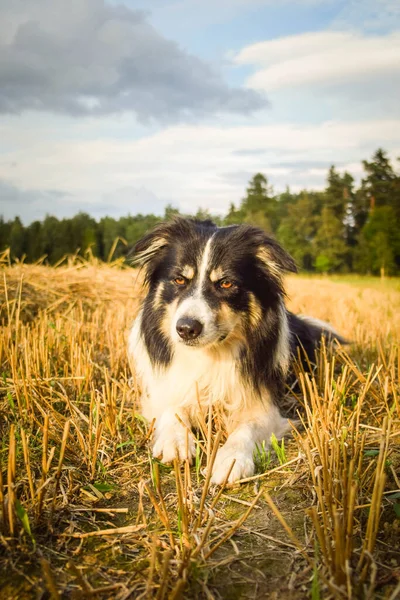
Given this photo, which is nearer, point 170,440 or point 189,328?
point 170,440

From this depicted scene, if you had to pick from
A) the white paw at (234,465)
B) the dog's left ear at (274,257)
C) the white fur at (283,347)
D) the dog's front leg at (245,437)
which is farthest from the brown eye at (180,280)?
the white paw at (234,465)

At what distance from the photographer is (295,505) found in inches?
90.9

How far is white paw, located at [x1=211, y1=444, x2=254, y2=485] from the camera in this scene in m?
2.52

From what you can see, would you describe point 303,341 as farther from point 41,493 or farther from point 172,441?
point 41,493

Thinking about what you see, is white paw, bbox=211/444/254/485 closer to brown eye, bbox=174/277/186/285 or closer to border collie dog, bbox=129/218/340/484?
border collie dog, bbox=129/218/340/484

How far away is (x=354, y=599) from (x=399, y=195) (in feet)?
138

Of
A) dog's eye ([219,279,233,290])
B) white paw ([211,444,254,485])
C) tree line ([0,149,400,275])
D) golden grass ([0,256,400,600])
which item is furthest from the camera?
tree line ([0,149,400,275])

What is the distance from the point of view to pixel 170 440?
2830mm

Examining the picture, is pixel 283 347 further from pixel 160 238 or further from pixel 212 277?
pixel 160 238

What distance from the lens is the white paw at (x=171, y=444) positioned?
108 inches

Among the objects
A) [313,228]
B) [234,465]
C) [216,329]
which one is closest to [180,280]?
[216,329]

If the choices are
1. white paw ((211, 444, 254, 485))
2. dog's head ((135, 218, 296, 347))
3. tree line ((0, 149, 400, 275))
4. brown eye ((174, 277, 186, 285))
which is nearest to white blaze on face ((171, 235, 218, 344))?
dog's head ((135, 218, 296, 347))

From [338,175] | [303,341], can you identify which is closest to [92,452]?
[303,341]

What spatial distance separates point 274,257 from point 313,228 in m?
51.3
